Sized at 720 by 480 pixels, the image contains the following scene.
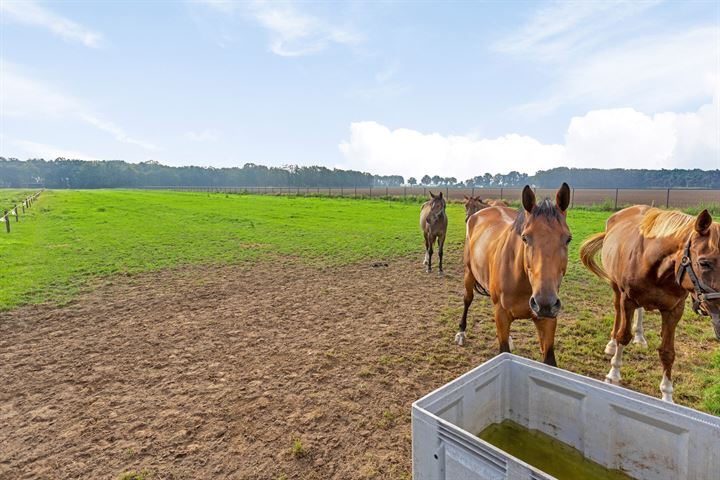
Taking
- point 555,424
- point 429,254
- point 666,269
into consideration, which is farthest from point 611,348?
point 429,254

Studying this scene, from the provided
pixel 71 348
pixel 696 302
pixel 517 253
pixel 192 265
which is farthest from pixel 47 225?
pixel 696 302

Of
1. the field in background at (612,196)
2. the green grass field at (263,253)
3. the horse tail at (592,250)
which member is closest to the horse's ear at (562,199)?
the green grass field at (263,253)

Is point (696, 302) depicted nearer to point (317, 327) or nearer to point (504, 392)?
point (504, 392)

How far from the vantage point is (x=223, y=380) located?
4102 millimetres

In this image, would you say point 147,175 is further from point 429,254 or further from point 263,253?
point 429,254

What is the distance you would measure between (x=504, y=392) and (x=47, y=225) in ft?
71.3

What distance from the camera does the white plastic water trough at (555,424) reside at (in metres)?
1.65

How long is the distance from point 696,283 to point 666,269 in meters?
0.50

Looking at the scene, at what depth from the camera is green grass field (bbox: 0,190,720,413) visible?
14.9 feet

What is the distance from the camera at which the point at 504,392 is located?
2529 millimetres

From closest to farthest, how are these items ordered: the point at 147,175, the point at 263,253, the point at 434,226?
1. the point at 434,226
2. the point at 263,253
3. the point at 147,175

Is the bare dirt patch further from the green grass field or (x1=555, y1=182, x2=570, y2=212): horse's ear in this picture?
(x1=555, y1=182, x2=570, y2=212): horse's ear

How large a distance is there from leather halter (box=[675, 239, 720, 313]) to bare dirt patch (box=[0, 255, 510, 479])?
2.26 meters

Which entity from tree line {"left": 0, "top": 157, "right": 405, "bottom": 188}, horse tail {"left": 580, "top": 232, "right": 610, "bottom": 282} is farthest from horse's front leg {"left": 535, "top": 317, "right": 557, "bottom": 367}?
tree line {"left": 0, "top": 157, "right": 405, "bottom": 188}
